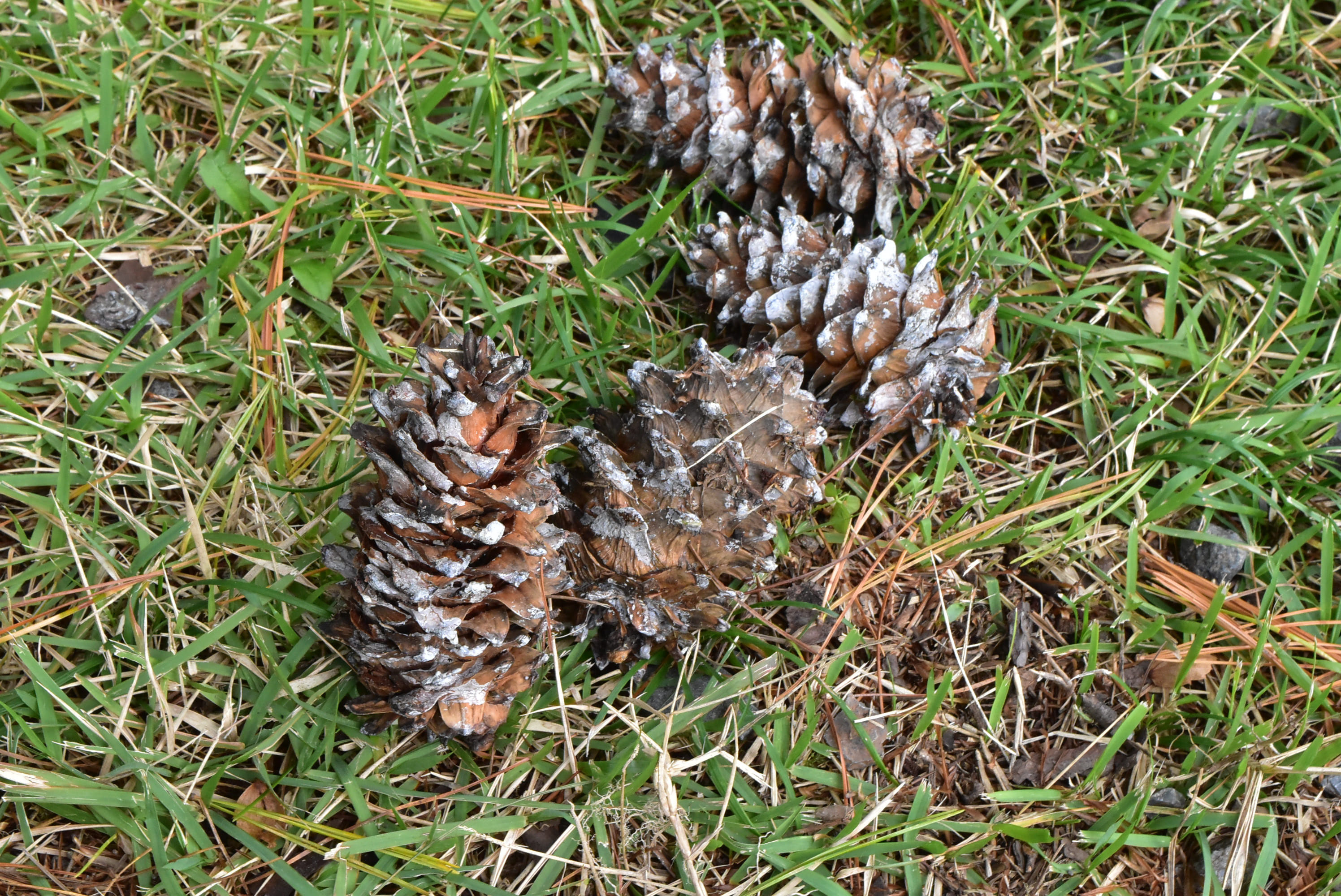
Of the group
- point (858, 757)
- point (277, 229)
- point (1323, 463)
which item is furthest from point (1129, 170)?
point (277, 229)

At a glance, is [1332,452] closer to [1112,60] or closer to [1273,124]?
[1273,124]

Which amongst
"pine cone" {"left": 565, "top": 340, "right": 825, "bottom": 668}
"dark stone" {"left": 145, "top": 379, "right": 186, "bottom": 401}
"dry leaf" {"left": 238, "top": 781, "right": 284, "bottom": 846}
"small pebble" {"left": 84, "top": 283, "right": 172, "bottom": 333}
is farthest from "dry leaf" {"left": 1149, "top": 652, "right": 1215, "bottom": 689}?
"small pebble" {"left": 84, "top": 283, "right": 172, "bottom": 333}

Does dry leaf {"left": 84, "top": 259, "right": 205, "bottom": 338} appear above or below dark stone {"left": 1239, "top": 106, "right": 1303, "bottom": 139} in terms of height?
above

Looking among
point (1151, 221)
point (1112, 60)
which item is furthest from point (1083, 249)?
point (1112, 60)

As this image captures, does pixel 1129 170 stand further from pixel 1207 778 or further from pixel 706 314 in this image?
pixel 1207 778

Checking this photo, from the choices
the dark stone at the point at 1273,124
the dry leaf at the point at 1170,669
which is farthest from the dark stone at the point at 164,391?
the dark stone at the point at 1273,124

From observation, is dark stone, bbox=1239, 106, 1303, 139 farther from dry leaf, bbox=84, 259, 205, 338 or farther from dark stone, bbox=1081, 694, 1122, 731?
dry leaf, bbox=84, 259, 205, 338
